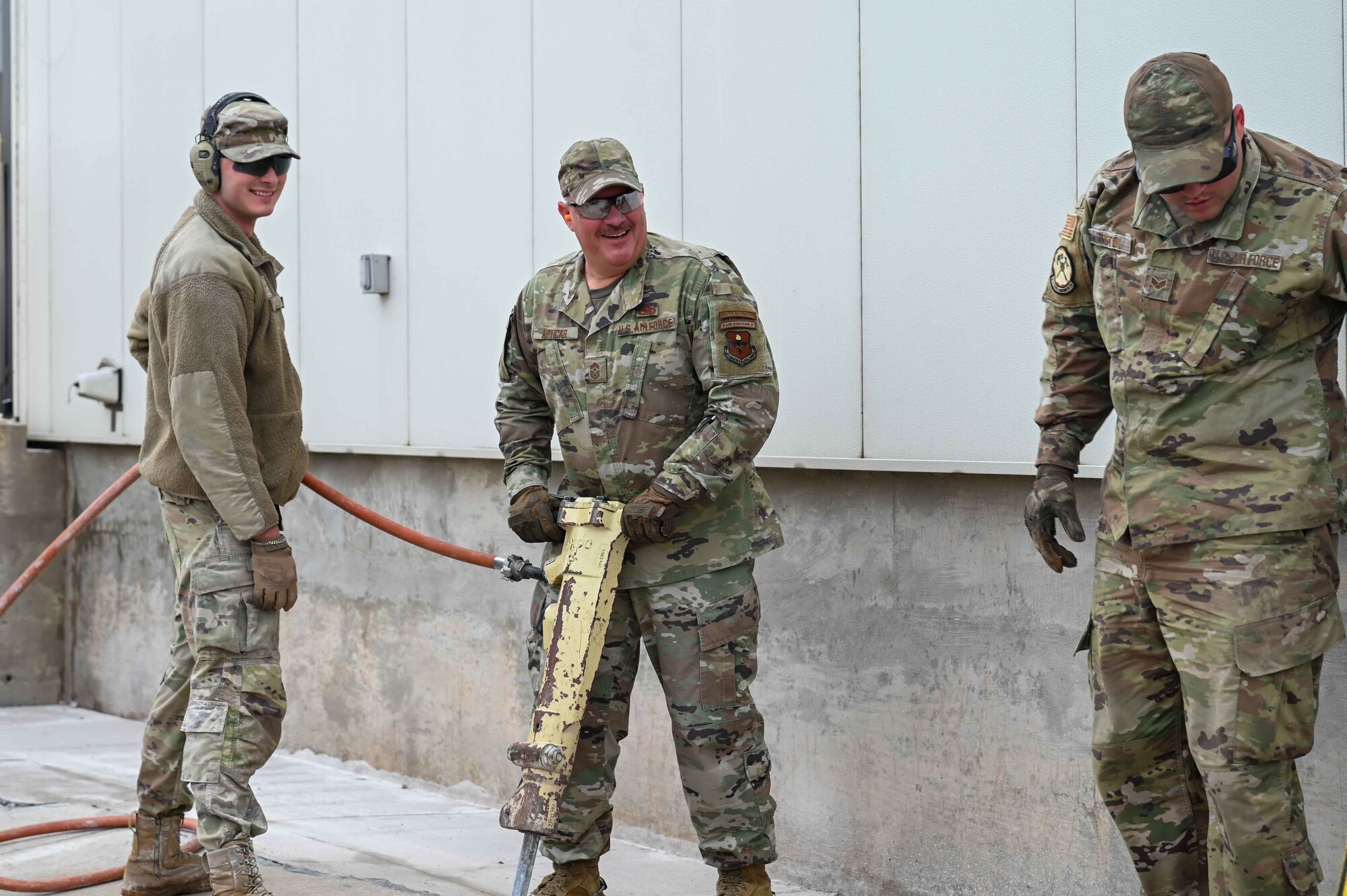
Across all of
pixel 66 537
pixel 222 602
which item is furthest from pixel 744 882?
pixel 66 537

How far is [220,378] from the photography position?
3.90 m

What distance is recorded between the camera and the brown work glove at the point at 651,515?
3775mm

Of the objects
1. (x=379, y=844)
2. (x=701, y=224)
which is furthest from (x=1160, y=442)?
(x=379, y=844)

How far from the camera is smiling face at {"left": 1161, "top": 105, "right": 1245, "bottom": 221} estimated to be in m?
3.08

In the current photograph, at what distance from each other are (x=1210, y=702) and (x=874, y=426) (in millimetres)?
1495

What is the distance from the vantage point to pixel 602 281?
4004mm

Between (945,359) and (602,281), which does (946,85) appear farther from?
(602,281)

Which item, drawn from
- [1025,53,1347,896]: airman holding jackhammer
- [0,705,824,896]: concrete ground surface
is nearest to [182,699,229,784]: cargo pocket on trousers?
[0,705,824,896]: concrete ground surface

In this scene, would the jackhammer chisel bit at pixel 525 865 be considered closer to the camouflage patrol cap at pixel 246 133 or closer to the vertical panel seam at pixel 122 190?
the camouflage patrol cap at pixel 246 133

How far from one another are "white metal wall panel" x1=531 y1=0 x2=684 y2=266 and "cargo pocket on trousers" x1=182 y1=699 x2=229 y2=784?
2.07 meters

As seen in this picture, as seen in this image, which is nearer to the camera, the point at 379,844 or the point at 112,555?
the point at 379,844

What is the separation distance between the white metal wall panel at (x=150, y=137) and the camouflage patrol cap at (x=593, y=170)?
3645 millimetres

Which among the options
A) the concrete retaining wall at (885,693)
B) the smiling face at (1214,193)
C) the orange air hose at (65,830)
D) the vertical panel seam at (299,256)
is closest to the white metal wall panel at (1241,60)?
the smiling face at (1214,193)

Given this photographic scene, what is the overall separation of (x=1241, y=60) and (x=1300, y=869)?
1834mm
